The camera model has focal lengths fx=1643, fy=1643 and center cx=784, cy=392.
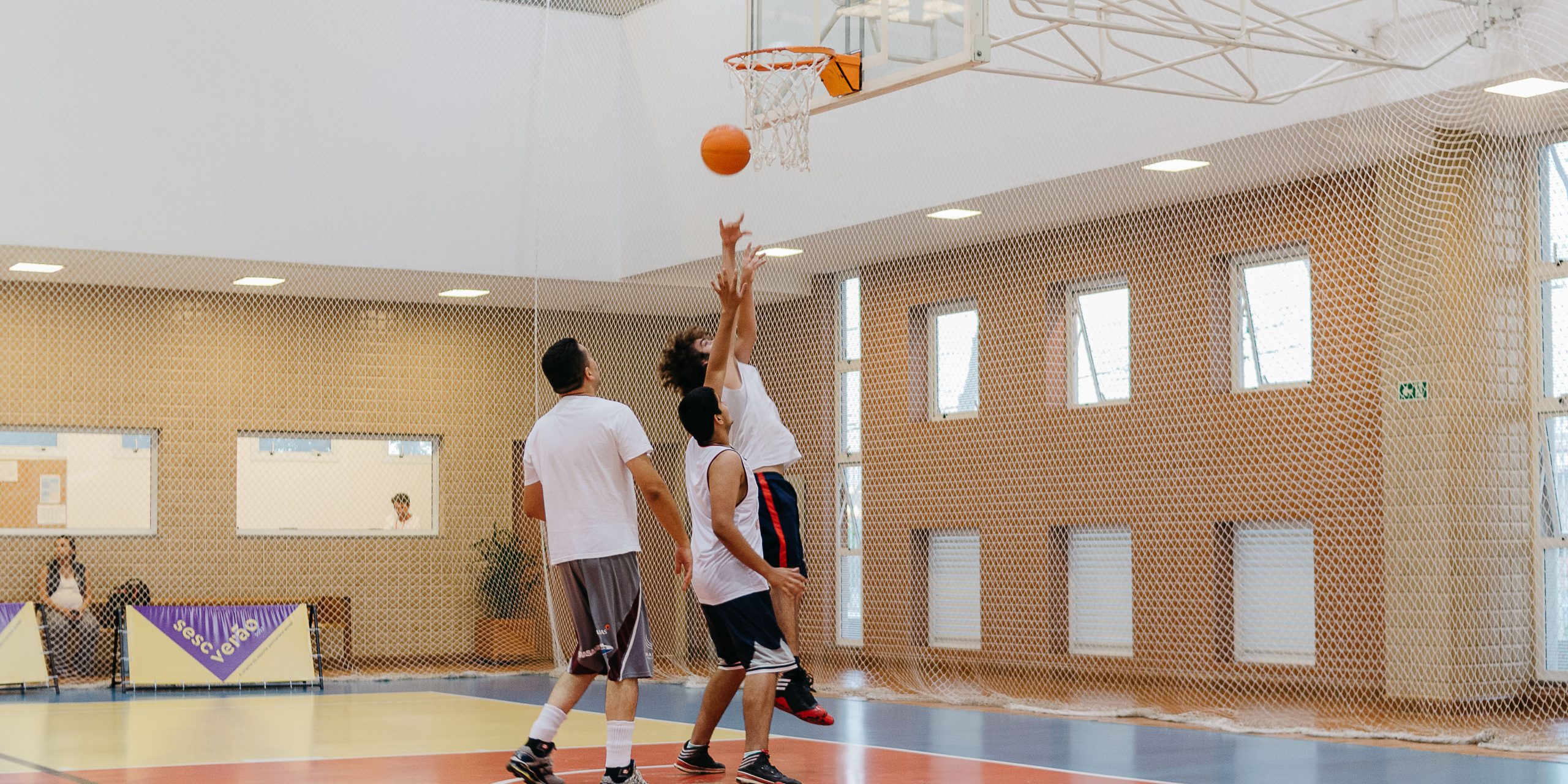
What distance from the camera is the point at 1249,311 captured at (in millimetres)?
11883

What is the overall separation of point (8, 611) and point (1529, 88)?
38.0 feet

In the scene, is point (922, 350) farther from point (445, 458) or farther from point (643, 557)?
point (445, 458)

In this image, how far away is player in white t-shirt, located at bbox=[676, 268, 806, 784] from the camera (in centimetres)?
606

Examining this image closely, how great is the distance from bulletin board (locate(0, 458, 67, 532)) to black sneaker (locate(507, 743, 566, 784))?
1106cm

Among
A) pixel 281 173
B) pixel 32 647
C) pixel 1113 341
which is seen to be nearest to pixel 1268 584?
pixel 1113 341

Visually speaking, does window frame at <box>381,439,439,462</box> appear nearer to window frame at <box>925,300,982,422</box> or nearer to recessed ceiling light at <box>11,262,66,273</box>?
recessed ceiling light at <box>11,262,66,273</box>

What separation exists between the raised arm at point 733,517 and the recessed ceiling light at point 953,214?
642cm

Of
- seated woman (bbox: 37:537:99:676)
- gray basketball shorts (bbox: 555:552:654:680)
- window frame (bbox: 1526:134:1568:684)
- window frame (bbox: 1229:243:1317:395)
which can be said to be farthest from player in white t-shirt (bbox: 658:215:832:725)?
seated woman (bbox: 37:537:99:676)

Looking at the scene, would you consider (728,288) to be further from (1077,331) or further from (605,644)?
(1077,331)

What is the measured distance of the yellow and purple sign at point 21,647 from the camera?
12.9 m

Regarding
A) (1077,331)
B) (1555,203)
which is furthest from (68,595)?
(1555,203)

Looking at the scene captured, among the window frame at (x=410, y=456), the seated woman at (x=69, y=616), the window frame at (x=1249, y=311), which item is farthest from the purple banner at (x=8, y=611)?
the window frame at (x=1249, y=311)

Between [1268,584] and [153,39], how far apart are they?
9576mm

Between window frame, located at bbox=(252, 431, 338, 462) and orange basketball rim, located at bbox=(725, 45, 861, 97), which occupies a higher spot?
orange basketball rim, located at bbox=(725, 45, 861, 97)
